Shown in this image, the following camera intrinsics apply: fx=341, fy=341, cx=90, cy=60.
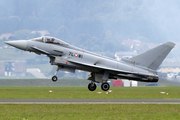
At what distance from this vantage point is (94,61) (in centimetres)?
2984

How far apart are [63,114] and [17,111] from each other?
2642 millimetres

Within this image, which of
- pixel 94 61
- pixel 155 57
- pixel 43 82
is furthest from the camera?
pixel 43 82

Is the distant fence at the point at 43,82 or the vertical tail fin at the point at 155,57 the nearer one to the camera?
the vertical tail fin at the point at 155,57

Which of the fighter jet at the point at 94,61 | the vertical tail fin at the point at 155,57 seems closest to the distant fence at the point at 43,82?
the fighter jet at the point at 94,61

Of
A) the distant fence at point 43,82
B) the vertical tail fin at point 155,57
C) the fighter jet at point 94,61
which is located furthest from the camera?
the distant fence at point 43,82

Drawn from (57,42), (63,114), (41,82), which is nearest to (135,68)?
(57,42)

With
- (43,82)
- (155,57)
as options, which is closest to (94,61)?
(155,57)

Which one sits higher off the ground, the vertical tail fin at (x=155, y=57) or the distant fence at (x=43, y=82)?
the vertical tail fin at (x=155, y=57)

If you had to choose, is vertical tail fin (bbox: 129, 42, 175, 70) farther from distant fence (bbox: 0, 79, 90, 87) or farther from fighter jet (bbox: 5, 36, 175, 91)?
distant fence (bbox: 0, 79, 90, 87)

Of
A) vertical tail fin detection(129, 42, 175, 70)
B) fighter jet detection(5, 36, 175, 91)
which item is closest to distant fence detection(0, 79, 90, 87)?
fighter jet detection(5, 36, 175, 91)

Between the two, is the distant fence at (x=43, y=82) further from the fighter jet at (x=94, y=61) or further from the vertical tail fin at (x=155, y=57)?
the vertical tail fin at (x=155, y=57)

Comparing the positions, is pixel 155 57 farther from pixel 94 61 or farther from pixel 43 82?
pixel 43 82

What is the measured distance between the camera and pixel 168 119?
50.2 feet

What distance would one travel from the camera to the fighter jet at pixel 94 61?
28294 mm
